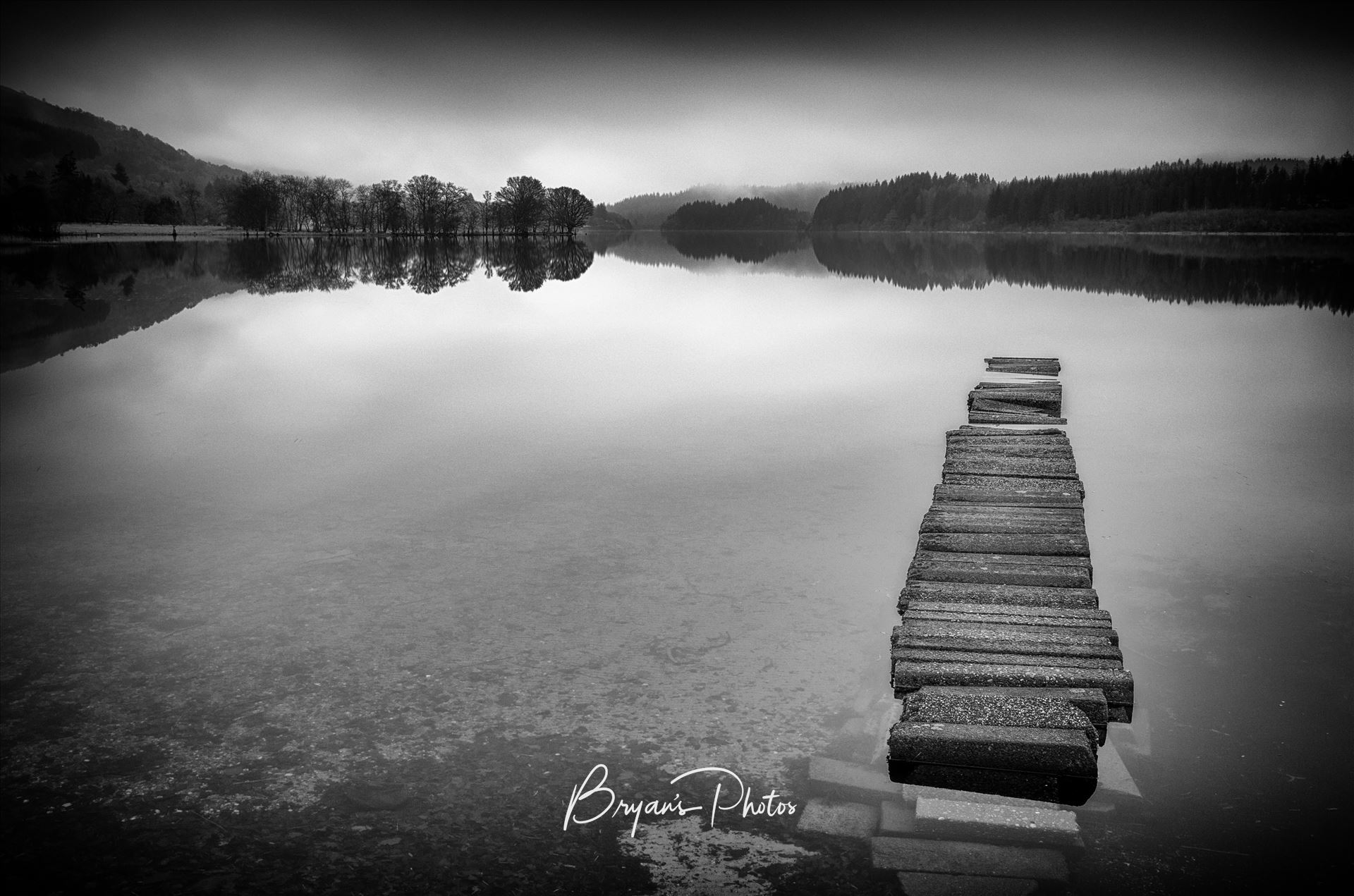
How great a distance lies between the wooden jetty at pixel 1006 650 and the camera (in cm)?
629

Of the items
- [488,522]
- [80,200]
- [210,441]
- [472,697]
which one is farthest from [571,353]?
[80,200]

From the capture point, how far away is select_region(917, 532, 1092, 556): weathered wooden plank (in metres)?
10.1

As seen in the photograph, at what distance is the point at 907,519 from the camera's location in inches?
486

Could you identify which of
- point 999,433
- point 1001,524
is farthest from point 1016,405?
point 1001,524

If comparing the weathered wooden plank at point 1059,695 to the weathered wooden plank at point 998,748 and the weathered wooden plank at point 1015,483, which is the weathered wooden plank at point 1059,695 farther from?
the weathered wooden plank at point 1015,483

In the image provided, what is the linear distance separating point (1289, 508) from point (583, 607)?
9.84m

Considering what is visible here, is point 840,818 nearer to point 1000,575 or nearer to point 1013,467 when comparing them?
point 1000,575

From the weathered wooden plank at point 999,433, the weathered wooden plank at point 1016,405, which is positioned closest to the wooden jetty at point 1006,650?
the weathered wooden plank at point 999,433

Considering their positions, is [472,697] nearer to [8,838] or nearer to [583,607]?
[583,607]

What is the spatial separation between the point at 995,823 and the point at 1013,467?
8572 mm

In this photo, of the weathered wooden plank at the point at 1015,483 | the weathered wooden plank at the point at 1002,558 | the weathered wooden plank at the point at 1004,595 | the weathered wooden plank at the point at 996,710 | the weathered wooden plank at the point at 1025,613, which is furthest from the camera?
the weathered wooden plank at the point at 1015,483

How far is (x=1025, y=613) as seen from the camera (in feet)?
27.5

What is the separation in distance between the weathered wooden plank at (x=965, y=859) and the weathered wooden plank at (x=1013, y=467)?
8.38 metres

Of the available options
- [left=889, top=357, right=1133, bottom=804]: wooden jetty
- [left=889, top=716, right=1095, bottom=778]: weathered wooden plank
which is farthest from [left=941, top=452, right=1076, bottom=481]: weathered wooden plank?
[left=889, top=716, right=1095, bottom=778]: weathered wooden plank
